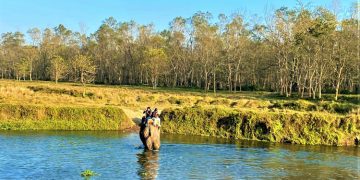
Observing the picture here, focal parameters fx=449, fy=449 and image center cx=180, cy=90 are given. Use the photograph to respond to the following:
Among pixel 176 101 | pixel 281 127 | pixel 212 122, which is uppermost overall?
pixel 176 101

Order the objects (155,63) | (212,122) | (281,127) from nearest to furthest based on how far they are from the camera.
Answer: (281,127) < (212,122) < (155,63)

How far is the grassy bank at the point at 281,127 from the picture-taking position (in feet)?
129

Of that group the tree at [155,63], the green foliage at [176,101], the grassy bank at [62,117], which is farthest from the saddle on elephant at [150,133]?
the tree at [155,63]

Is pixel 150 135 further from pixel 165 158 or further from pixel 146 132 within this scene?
pixel 165 158

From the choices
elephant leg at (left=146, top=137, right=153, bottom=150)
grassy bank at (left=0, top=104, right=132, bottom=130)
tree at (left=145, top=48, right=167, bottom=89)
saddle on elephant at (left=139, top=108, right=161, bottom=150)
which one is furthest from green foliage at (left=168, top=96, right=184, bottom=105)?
tree at (left=145, top=48, right=167, bottom=89)

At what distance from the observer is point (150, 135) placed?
102 ft

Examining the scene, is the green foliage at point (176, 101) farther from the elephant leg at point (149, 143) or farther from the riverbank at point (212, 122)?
the elephant leg at point (149, 143)

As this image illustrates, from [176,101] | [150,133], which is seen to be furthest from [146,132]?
[176,101]

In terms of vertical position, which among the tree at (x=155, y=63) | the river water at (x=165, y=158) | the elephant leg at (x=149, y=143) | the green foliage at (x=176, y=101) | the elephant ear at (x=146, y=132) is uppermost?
the tree at (x=155, y=63)

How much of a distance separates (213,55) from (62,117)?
84954 millimetres

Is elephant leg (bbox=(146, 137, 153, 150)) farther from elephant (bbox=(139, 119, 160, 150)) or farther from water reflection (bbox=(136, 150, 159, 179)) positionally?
water reflection (bbox=(136, 150, 159, 179))

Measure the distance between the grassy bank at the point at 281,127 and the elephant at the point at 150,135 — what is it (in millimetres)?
11315

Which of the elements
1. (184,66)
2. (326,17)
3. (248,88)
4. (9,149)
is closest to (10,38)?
(184,66)

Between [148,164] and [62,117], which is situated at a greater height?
[62,117]
